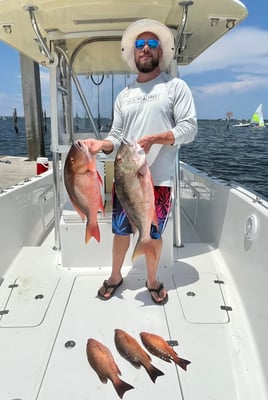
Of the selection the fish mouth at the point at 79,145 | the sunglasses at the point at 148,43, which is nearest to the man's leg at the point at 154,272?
the fish mouth at the point at 79,145

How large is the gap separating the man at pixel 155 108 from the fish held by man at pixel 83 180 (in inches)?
8.9

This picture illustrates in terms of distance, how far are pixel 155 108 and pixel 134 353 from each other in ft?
5.02

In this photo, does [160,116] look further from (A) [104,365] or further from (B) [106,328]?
(A) [104,365]

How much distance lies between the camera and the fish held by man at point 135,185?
6.08 ft

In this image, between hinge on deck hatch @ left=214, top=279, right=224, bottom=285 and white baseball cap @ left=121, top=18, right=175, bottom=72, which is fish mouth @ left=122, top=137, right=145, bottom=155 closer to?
white baseball cap @ left=121, top=18, right=175, bottom=72

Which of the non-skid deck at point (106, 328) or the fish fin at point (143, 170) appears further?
the fish fin at point (143, 170)

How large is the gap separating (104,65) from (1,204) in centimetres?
172

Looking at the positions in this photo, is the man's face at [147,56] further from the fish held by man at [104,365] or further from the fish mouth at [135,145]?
the fish held by man at [104,365]

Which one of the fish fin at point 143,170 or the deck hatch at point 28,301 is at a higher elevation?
the fish fin at point 143,170

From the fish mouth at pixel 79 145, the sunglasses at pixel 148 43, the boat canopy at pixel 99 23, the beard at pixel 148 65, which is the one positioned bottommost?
the fish mouth at pixel 79 145

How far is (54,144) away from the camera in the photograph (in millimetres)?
2902

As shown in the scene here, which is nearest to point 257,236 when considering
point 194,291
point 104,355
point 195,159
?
point 194,291

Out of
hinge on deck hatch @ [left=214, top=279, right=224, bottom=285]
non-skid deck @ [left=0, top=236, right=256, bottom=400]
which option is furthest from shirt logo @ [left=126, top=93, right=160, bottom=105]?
hinge on deck hatch @ [left=214, top=279, right=224, bottom=285]

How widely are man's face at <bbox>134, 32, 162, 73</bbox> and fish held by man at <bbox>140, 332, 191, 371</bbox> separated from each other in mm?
1730
